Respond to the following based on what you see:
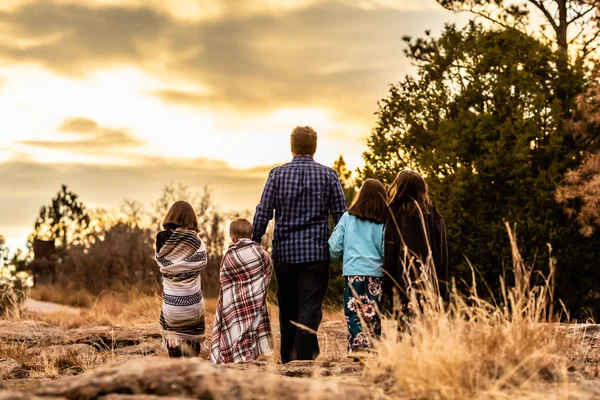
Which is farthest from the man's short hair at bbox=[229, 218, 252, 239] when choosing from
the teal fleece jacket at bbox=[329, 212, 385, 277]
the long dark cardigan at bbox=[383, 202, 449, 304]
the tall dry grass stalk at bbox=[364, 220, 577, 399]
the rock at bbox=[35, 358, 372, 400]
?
the rock at bbox=[35, 358, 372, 400]

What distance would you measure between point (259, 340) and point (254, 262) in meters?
0.72

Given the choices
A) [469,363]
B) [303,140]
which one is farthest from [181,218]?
[469,363]

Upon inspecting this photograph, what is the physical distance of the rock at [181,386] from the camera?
400 centimetres

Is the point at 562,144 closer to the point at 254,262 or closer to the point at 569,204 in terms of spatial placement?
the point at 569,204

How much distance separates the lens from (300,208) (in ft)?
23.8

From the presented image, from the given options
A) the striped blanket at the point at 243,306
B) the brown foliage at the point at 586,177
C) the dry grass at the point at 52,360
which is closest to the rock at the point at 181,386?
the striped blanket at the point at 243,306

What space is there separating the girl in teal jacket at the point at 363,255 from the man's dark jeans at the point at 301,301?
0.87 ft

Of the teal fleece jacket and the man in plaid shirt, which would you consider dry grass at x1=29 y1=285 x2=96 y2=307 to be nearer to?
the man in plaid shirt

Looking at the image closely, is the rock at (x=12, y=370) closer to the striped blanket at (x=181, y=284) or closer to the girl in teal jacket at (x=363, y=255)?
the striped blanket at (x=181, y=284)

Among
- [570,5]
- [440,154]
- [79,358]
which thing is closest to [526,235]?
[440,154]

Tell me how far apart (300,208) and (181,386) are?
11.0ft

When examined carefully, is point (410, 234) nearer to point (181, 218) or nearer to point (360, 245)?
point (360, 245)

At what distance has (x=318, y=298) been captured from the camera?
23.5 ft

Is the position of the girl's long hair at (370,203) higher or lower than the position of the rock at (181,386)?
higher
